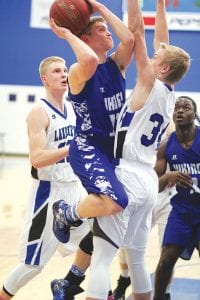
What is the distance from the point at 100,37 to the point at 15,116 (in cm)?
983

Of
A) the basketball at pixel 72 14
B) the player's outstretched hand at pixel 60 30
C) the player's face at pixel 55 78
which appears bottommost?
the player's face at pixel 55 78

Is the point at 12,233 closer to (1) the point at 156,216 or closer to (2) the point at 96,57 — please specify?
(1) the point at 156,216

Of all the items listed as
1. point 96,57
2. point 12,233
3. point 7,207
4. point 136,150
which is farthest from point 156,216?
point 7,207

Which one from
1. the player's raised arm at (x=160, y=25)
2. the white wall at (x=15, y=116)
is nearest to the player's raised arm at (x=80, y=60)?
the player's raised arm at (x=160, y=25)

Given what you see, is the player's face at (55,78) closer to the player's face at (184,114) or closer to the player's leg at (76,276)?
the player's face at (184,114)

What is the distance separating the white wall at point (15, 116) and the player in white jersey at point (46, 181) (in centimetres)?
848

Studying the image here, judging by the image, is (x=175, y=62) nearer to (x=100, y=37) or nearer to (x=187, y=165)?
(x=100, y=37)

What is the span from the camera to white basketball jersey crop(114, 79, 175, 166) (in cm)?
364

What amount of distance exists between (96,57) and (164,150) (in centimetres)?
140

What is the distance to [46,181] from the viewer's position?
472 centimetres

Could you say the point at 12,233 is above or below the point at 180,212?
below

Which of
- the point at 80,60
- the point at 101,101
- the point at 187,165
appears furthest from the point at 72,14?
the point at 187,165

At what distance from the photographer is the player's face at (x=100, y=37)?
12.3ft

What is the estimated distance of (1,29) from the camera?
13.4 meters
